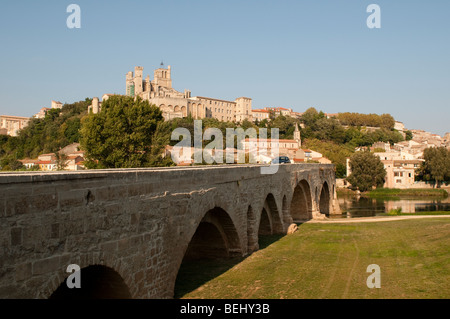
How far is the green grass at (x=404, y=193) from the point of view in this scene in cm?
6094

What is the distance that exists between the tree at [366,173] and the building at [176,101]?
174 ft

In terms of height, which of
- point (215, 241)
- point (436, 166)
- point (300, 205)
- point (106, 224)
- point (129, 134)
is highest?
point (129, 134)

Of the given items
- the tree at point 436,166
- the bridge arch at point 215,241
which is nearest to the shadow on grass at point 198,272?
the bridge arch at point 215,241

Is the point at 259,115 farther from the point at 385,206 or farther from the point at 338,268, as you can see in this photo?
the point at 338,268

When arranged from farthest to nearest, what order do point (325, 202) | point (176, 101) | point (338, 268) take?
1. point (176, 101)
2. point (325, 202)
3. point (338, 268)

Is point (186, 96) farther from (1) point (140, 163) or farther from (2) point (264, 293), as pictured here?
(2) point (264, 293)

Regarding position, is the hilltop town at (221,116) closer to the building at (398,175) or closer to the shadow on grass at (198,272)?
the building at (398,175)

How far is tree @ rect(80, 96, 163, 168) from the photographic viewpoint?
110ft

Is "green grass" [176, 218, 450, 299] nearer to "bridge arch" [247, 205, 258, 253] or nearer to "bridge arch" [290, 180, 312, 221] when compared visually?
"bridge arch" [247, 205, 258, 253]

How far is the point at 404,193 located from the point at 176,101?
67399 millimetres

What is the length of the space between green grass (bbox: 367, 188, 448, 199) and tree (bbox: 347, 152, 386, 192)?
1.95 m

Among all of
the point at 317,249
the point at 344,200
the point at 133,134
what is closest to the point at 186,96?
the point at 344,200

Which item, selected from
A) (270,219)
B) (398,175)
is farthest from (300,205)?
(398,175)

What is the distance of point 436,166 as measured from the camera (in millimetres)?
66688
